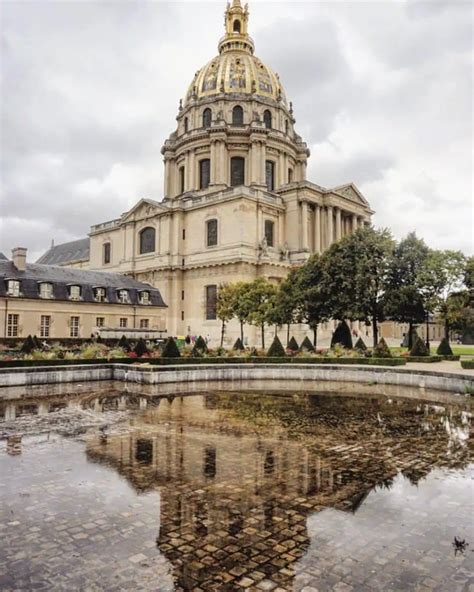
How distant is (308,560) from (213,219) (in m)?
51.3

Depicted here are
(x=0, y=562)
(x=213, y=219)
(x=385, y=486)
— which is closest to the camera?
(x=0, y=562)

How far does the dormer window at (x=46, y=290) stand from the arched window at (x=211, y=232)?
1998 cm

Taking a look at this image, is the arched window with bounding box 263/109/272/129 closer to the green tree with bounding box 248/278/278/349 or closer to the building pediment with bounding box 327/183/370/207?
the building pediment with bounding box 327/183/370/207

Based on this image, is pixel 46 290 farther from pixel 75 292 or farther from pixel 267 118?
pixel 267 118

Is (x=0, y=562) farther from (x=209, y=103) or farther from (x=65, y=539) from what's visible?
(x=209, y=103)

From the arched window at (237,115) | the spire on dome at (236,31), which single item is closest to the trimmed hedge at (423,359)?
the arched window at (237,115)

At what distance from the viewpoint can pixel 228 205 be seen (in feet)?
175

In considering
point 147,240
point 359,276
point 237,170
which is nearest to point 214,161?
point 237,170

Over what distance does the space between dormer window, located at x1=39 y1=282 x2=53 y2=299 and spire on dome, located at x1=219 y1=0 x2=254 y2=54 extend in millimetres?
45161

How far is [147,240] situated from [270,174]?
682 inches

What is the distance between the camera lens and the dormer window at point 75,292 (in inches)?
1614

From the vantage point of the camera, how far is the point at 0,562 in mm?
5000

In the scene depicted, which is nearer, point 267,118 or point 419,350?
point 419,350

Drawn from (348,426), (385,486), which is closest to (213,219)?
(348,426)
